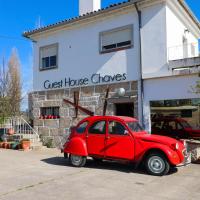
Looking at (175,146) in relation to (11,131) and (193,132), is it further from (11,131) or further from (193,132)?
(11,131)

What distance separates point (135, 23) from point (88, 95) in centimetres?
379

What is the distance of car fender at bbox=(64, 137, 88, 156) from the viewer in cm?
1024

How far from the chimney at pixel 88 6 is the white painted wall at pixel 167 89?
526 cm

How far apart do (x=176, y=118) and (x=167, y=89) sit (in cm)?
118

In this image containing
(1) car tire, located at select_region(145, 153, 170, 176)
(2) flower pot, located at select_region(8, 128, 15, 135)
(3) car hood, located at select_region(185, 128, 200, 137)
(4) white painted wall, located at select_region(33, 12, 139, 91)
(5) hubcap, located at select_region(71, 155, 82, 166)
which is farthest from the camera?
(2) flower pot, located at select_region(8, 128, 15, 135)

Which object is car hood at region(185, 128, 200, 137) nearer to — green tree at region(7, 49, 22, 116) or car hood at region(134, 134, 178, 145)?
car hood at region(134, 134, 178, 145)

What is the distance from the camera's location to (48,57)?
1675cm

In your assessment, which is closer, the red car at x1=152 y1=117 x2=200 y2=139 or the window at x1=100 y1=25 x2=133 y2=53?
the red car at x1=152 y1=117 x2=200 y2=139

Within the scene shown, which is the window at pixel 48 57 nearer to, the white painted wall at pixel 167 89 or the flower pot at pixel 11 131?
the flower pot at pixel 11 131

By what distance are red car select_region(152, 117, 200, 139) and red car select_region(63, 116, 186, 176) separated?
3070mm

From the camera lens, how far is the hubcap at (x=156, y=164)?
9109mm

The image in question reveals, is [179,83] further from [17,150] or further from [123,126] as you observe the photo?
[17,150]

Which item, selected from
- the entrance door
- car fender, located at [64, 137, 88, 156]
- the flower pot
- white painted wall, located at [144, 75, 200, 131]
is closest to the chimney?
the entrance door

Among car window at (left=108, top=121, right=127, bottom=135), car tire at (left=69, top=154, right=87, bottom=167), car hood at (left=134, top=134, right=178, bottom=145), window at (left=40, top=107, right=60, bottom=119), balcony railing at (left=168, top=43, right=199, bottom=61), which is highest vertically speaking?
balcony railing at (left=168, top=43, right=199, bottom=61)
